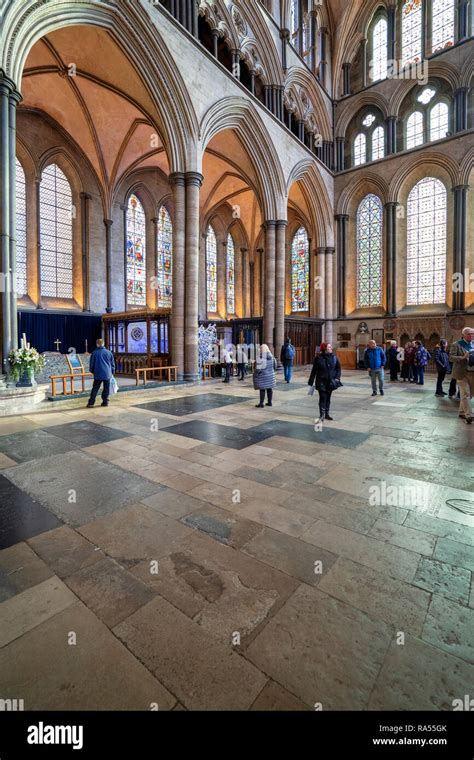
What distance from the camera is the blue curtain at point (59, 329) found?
15961 mm

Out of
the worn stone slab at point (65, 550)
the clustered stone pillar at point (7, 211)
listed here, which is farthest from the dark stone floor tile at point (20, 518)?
the clustered stone pillar at point (7, 211)

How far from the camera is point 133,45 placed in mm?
11391

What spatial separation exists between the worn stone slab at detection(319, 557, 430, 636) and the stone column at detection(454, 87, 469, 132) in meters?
24.4

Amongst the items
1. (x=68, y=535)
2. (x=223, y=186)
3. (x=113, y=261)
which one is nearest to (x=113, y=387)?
(x=68, y=535)

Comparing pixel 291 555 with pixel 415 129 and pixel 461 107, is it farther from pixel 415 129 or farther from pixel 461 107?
pixel 415 129

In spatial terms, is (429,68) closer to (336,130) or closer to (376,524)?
(336,130)

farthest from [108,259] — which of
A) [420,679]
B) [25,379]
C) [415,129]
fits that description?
[420,679]

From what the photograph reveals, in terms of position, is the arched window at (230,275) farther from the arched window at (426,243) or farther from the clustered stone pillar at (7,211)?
the clustered stone pillar at (7,211)

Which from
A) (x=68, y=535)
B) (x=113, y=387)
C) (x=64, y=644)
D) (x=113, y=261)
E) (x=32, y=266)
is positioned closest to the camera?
(x=64, y=644)

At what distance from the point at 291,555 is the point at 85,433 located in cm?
436

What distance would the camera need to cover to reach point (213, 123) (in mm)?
13727

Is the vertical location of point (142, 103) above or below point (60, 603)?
above

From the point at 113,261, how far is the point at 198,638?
20.2 metres

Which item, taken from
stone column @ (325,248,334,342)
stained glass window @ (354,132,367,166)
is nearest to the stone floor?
stone column @ (325,248,334,342)
